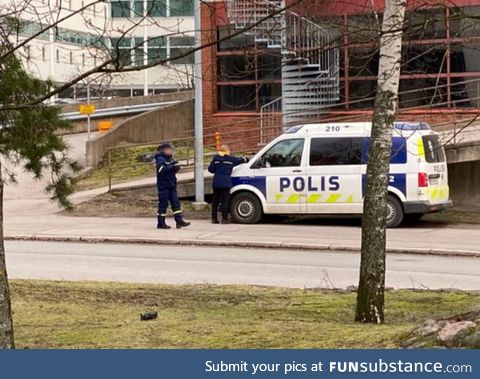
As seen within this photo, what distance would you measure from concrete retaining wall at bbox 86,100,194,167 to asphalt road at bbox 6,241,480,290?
14.8 metres

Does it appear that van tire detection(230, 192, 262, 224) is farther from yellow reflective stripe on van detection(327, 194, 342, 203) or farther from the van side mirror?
yellow reflective stripe on van detection(327, 194, 342, 203)

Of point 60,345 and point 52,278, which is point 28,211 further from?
point 60,345

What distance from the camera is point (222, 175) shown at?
19.5 meters

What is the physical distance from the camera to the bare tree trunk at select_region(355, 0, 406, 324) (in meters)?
7.88

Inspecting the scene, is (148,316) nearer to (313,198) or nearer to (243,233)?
(243,233)

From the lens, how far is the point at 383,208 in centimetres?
802

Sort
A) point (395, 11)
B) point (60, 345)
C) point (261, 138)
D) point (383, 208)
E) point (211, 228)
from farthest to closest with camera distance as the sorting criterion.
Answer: point (261, 138) < point (211, 228) < point (383, 208) < point (395, 11) < point (60, 345)

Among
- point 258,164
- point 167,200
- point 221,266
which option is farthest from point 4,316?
point 258,164

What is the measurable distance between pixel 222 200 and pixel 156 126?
13529 millimetres

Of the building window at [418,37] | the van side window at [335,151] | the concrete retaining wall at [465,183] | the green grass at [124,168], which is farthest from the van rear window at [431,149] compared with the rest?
the green grass at [124,168]

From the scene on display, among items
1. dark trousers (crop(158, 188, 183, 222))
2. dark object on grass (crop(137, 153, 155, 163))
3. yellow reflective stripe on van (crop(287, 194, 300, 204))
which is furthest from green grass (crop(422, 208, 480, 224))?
dark object on grass (crop(137, 153, 155, 163))

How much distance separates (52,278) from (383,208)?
588cm

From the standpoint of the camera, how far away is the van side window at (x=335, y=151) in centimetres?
1862

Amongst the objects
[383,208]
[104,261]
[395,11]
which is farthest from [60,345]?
[104,261]
